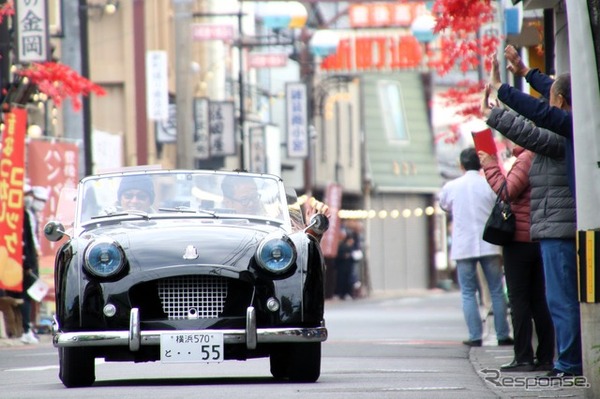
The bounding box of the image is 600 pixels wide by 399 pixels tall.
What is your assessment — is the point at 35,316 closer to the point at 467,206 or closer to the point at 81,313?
the point at 467,206

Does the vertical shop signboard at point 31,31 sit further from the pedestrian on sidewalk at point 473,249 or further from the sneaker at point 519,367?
the sneaker at point 519,367

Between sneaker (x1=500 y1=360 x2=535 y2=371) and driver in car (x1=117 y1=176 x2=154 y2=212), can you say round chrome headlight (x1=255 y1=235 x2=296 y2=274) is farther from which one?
sneaker (x1=500 y1=360 x2=535 y2=371)

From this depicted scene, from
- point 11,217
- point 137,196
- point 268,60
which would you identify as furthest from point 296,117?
point 137,196

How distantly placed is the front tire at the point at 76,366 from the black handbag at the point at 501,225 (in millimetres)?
3075

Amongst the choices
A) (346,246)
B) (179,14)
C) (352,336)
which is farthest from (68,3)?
(346,246)

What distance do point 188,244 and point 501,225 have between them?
2681 mm

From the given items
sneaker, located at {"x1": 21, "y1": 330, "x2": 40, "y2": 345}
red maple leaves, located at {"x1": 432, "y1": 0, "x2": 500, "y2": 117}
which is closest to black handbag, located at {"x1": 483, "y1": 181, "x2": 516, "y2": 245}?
red maple leaves, located at {"x1": 432, "y1": 0, "x2": 500, "y2": 117}

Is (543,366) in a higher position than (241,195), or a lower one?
lower

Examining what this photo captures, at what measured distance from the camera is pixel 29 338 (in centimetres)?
1866

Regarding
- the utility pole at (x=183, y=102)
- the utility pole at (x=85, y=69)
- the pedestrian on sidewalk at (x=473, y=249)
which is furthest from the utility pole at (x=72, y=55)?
the pedestrian on sidewalk at (x=473, y=249)

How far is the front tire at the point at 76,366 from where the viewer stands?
10.2 m

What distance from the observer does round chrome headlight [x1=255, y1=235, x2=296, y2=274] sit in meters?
9.89

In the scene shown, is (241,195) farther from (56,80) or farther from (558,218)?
(56,80)

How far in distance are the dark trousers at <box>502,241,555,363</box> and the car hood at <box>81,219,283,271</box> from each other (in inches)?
83.1
